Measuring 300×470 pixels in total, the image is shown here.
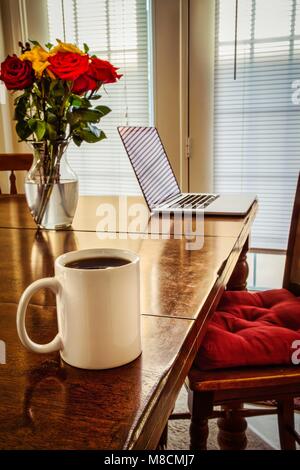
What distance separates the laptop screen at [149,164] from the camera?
141cm

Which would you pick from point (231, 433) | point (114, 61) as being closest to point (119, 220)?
point (231, 433)

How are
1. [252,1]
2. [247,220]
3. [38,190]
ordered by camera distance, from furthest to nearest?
1. [252,1]
2. [247,220]
3. [38,190]

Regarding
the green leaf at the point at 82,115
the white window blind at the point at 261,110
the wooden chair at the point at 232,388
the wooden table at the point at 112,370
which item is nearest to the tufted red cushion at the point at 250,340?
the wooden chair at the point at 232,388

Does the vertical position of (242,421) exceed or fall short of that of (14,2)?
it falls short

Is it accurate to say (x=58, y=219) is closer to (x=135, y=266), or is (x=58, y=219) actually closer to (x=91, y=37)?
(x=135, y=266)

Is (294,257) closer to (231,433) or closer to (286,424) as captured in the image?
(286,424)

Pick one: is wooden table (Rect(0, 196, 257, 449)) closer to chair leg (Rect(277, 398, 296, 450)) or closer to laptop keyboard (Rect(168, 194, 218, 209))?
laptop keyboard (Rect(168, 194, 218, 209))

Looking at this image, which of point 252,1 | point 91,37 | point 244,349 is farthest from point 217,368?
point 91,37

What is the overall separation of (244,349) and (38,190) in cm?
64

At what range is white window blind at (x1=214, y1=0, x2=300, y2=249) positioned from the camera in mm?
2154

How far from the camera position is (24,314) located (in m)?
0.46

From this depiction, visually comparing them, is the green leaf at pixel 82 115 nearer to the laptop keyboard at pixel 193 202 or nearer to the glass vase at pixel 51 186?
the glass vase at pixel 51 186
